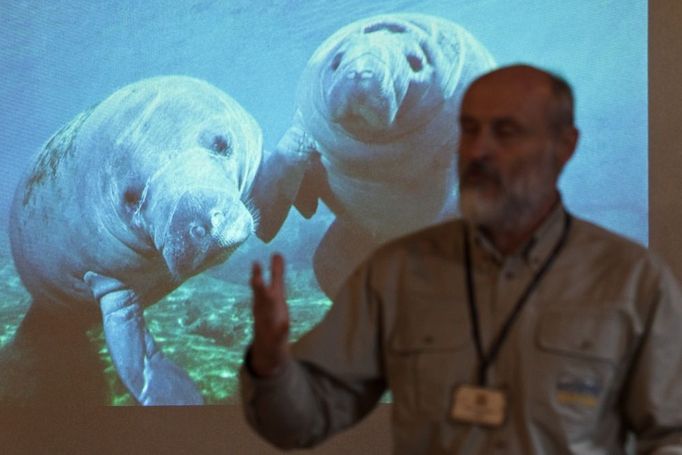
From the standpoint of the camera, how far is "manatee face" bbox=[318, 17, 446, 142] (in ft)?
14.0

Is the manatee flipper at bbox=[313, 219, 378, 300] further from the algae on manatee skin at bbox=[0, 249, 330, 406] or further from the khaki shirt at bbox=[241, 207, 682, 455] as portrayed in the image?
the khaki shirt at bbox=[241, 207, 682, 455]

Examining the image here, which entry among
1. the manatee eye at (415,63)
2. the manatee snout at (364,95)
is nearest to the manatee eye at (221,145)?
the manatee snout at (364,95)

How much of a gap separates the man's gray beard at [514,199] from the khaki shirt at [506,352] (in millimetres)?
39

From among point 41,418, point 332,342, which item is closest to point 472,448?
point 332,342

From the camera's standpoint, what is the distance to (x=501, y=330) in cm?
190

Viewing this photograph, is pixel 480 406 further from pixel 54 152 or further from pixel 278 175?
pixel 54 152

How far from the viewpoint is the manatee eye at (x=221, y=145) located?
434cm

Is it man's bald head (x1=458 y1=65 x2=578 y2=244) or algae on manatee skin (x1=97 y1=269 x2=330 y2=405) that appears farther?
algae on manatee skin (x1=97 y1=269 x2=330 y2=405)

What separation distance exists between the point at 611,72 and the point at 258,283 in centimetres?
269

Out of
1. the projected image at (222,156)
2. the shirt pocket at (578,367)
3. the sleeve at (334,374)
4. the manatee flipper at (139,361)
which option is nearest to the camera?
the shirt pocket at (578,367)

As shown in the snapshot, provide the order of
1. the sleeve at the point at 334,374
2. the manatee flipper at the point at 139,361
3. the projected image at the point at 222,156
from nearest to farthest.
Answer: the sleeve at the point at 334,374
the projected image at the point at 222,156
the manatee flipper at the point at 139,361

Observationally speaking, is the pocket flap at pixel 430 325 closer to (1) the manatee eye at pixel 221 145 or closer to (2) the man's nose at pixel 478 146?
(2) the man's nose at pixel 478 146

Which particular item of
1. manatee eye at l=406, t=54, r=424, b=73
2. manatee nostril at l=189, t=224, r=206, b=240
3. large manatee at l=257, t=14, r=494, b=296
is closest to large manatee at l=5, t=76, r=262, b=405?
manatee nostril at l=189, t=224, r=206, b=240

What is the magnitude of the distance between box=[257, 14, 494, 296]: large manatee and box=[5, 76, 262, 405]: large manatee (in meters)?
0.19
